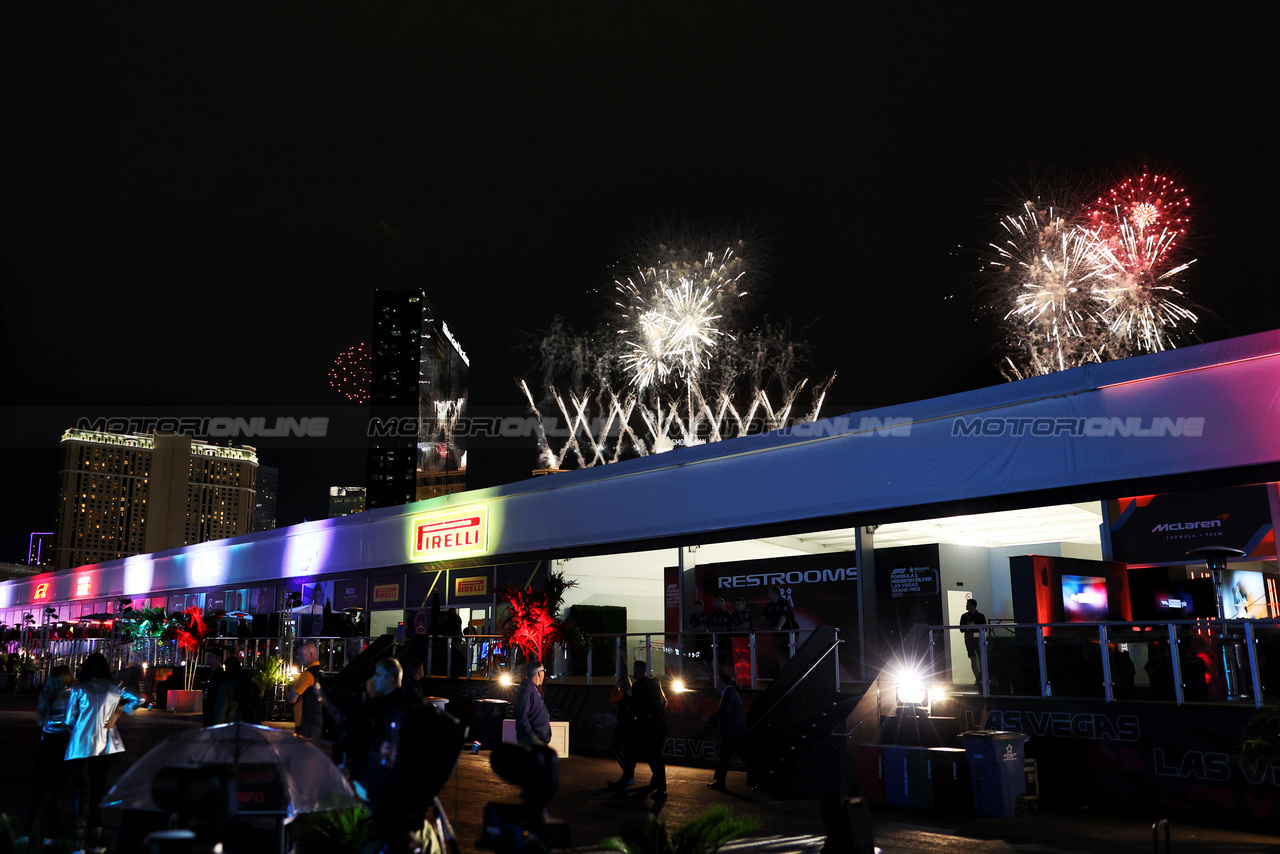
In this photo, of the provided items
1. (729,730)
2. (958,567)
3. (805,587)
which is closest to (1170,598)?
(958,567)

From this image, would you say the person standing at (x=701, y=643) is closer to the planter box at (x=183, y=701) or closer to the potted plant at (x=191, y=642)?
the planter box at (x=183, y=701)

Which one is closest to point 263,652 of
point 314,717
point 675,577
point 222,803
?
point 675,577

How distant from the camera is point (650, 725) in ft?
43.3

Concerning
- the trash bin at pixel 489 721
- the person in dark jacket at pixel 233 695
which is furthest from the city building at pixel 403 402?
the person in dark jacket at pixel 233 695

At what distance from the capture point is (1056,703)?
12.7 m

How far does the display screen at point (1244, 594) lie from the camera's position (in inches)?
735

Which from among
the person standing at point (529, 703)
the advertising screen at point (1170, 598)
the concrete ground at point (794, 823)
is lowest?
the concrete ground at point (794, 823)

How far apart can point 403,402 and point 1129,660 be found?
150751 mm

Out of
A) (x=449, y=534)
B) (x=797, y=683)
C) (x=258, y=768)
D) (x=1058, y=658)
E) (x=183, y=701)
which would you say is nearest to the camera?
(x=258, y=768)

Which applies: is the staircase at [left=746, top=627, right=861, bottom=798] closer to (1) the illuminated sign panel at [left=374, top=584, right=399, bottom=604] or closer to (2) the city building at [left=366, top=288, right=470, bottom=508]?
(1) the illuminated sign panel at [left=374, top=584, right=399, bottom=604]

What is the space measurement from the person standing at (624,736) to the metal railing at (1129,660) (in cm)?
461

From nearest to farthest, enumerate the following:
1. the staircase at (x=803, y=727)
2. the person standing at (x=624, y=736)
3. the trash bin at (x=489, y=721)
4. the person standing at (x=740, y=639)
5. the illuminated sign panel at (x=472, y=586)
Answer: the person standing at (x=624, y=736) < the staircase at (x=803, y=727) < the trash bin at (x=489, y=721) < the person standing at (x=740, y=639) < the illuminated sign panel at (x=472, y=586)

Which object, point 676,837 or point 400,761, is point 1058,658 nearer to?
point 676,837

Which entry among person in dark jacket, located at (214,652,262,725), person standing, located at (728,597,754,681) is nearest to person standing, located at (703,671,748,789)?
person standing, located at (728,597,754,681)
